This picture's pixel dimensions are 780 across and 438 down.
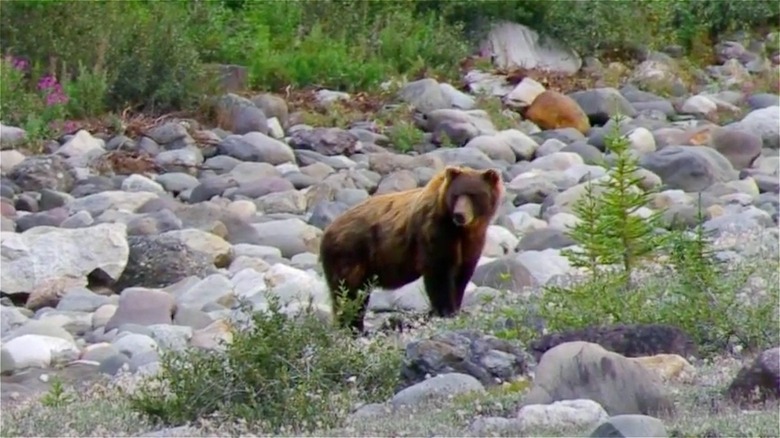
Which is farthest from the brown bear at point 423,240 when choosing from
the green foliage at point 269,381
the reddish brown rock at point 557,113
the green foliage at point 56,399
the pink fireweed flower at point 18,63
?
the reddish brown rock at point 557,113

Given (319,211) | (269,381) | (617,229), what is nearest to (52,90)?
(319,211)

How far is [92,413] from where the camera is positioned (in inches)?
273

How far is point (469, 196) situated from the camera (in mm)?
9719

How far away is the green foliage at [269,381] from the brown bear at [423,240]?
8.23 ft

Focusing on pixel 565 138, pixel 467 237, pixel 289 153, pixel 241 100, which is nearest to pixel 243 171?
pixel 289 153

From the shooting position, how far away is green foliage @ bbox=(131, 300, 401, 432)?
6.63 metres

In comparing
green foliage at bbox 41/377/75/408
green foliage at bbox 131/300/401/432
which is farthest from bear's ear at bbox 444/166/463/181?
green foliage at bbox 41/377/75/408

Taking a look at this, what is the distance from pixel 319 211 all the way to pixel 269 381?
27.0 ft

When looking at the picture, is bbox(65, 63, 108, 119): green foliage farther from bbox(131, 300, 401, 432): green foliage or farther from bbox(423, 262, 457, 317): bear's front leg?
bbox(131, 300, 401, 432): green foliage

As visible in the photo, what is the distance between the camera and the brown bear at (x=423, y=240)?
32.1 ft

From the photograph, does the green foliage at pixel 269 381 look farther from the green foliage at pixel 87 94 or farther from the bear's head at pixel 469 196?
the green foliage at pixel 87 94

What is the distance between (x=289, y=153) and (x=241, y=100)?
1653mm

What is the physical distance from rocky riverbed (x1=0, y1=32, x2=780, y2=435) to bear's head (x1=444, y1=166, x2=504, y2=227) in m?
0.56

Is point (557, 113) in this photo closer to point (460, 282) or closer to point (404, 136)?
point (404, 136)
